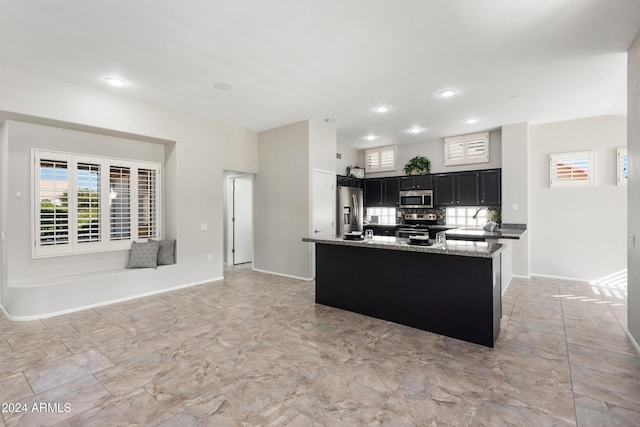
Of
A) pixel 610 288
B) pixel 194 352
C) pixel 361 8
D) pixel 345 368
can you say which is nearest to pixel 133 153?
pixel 194 352

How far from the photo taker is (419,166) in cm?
729

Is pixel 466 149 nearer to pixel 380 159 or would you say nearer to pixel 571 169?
pixel 571 169

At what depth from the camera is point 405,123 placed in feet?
19.6

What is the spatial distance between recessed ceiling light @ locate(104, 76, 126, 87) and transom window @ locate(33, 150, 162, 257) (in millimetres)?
1247

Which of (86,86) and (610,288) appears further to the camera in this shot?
(610,288)

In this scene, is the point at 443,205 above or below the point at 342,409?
above

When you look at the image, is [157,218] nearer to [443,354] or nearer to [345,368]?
[345,368]

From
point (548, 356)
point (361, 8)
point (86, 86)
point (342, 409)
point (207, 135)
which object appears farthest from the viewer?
point (207, 135)

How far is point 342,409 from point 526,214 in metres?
5.56

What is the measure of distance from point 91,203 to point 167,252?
131cm

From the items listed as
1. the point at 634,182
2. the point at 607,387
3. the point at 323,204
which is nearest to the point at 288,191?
the point at 323,204

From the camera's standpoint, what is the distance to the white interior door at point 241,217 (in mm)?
7402

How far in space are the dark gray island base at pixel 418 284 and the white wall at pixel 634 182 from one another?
1.15 m

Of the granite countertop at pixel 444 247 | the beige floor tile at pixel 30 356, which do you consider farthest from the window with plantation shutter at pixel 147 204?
the granite countertop at pixel 444 247
